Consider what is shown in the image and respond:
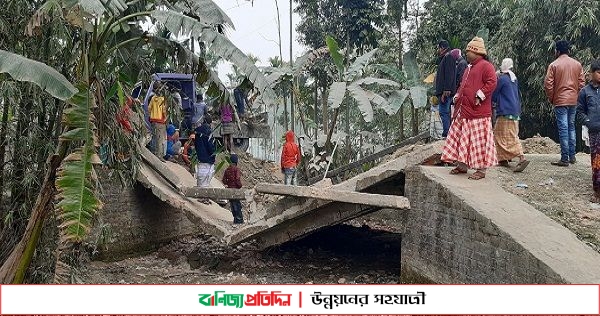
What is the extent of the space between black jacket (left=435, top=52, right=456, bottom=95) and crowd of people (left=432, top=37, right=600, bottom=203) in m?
1.09

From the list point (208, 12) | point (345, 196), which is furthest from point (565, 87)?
point (208, 12)

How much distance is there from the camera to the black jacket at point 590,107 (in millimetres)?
5609

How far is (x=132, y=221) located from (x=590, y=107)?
736cm

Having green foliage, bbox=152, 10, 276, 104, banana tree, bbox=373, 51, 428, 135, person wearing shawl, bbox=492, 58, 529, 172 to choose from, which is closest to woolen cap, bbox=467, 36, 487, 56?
person wearing shawl, bbox=492, 58, 529, 172

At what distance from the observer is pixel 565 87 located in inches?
251

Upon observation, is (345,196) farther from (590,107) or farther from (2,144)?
(2,144)

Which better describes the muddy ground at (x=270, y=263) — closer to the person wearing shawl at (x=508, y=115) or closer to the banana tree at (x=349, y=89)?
the person wearing shawl at (x=508, y=115)

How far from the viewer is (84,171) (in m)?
4.70

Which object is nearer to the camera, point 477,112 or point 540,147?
point 477,112

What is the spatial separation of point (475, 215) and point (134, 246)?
20.7 feet

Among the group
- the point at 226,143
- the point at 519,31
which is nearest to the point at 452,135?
the point at 226,143

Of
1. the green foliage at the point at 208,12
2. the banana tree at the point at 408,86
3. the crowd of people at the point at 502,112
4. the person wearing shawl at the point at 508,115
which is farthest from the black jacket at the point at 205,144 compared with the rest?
the banana tree at the point at 408,86

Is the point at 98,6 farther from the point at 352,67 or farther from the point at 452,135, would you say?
the point at 352,67

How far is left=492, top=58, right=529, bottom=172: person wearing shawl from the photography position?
6.33 metres
